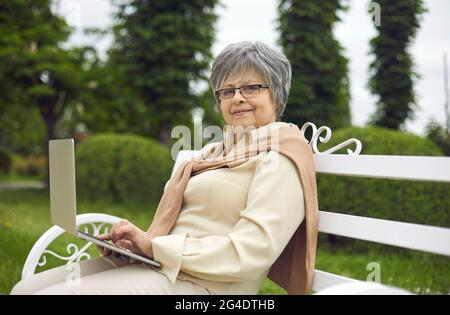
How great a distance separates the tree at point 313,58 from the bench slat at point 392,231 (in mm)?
8451

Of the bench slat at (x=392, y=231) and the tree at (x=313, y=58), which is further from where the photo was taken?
the tree at (x=313, y=58)

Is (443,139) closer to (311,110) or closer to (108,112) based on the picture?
(311,110)

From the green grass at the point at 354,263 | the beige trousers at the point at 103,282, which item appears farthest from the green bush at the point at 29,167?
the beige trousers at the point at 103,282

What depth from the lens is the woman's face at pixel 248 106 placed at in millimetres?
1928

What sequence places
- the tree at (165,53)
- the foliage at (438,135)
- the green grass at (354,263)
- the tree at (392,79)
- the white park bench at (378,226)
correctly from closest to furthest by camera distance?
the white park bench at (378,226) → the green grass at (354,263) → the foliage at (438,135) → the tree at (392,79) → the tree at (165,53)

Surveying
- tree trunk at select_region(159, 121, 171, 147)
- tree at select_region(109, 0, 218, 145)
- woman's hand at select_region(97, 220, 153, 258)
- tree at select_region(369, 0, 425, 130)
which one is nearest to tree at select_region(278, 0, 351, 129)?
tree at select_region(369, 0, 425, 130)

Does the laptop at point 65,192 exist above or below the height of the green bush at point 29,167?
above

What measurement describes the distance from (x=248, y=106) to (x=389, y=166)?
0.59m

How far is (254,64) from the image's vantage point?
1.91 m

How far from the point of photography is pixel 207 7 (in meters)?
11.6

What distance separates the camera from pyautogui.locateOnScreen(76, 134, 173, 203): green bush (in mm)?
9023

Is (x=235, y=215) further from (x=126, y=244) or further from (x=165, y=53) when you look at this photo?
(x=165, y=53)

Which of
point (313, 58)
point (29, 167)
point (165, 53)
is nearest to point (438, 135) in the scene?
point (313, 58)

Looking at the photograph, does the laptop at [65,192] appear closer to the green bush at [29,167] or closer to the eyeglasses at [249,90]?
the eyeglasses at [249,90]
